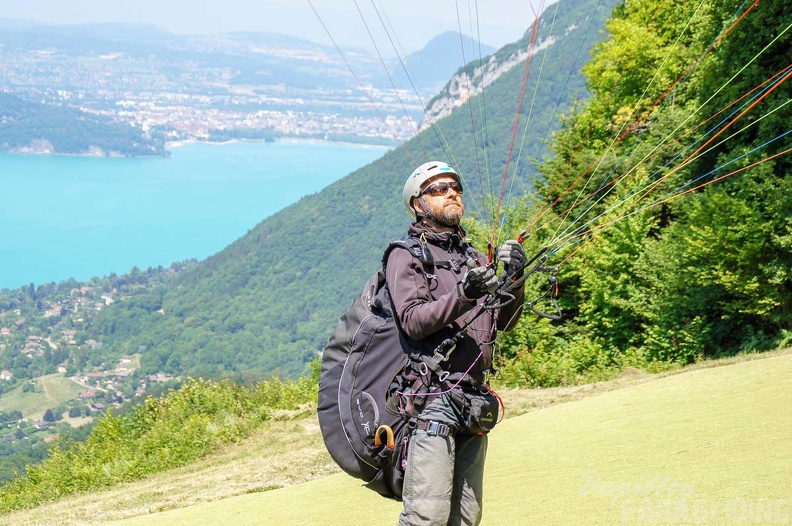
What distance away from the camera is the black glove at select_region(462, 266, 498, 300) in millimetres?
4094

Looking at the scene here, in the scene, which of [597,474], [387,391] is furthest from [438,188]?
[597,474]

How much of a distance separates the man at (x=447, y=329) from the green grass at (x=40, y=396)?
485 feet

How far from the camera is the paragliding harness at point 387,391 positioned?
4441mm

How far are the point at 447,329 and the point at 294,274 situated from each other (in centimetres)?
18030

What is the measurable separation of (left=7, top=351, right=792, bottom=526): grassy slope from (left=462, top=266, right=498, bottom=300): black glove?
7.81 ft

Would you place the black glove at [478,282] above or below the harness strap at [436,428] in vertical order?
above

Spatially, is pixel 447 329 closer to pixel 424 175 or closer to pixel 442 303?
pixel 442 303

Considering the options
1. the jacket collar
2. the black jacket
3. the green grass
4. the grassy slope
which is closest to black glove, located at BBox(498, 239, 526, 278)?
the black jacket

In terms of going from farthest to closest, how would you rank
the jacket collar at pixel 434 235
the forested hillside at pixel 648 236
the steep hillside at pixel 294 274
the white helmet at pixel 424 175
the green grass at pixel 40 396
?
the steep hillside at pixel 294 274
the green grass at pixel 40 396
the forested hillside at pixel 648 236
the white helmet at pixel 424 175
the jacket collar at pixel 434 235

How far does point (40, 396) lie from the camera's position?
500 ft

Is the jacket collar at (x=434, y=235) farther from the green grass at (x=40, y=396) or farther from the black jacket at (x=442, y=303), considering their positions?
the green grass at (x=40, y=396)

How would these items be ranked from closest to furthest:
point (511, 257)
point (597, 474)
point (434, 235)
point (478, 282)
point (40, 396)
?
point (478, 282)
point (511, 257)
point (434, 235)
point (597, 474)
point (40, 396)

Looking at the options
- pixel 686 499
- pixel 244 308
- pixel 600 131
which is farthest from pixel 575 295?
pixel 244 308

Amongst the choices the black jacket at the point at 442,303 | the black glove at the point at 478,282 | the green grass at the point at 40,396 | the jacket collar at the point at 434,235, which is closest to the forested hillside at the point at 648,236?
the black jacket at the point at 442,303
